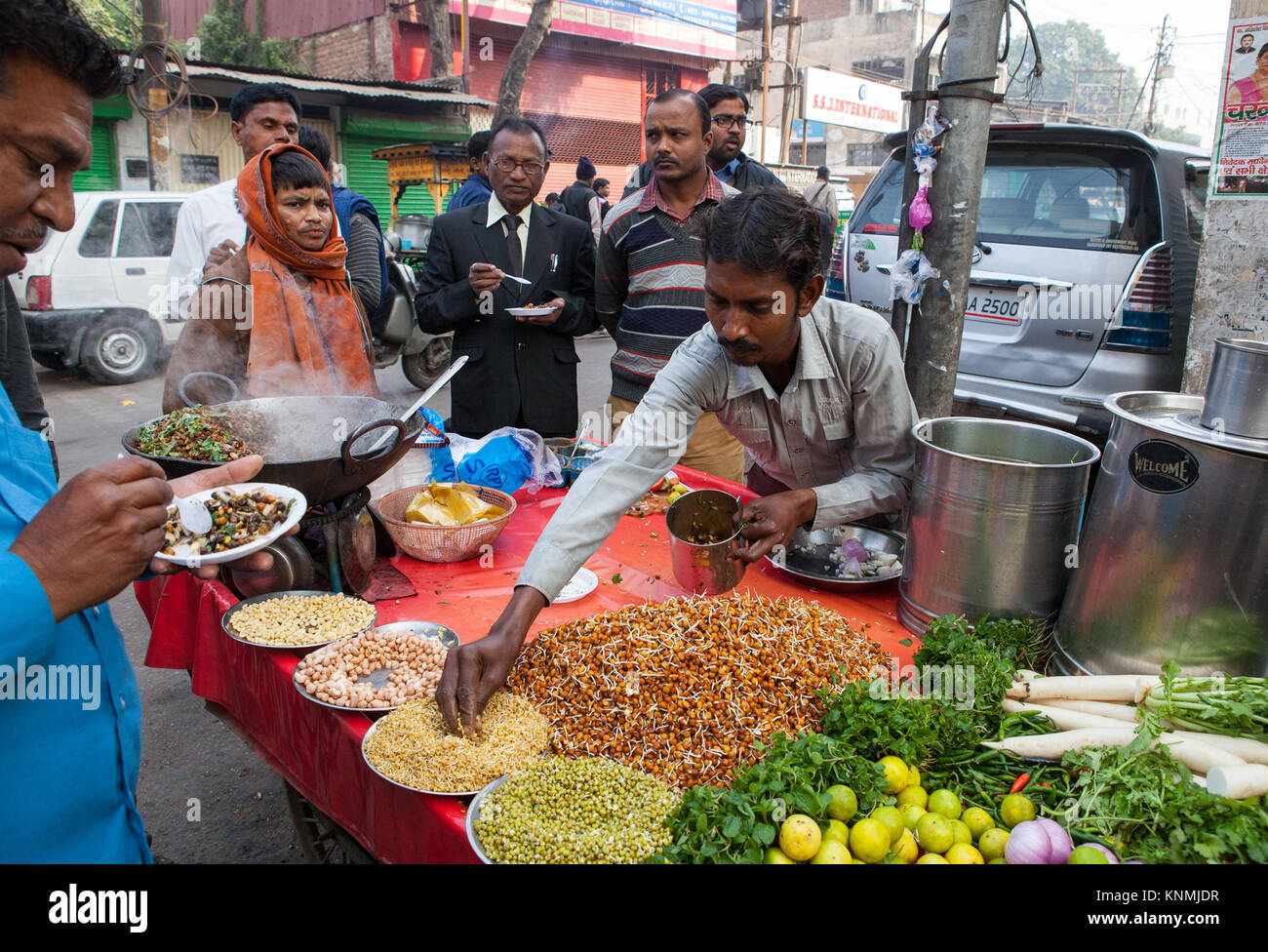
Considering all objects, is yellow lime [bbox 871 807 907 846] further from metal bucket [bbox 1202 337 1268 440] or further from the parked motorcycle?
the parked motorcycle

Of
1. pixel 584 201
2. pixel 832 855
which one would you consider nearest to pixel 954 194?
pixel 832 855

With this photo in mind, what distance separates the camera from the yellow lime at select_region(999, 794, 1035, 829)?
1.35m

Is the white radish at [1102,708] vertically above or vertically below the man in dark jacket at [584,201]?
below

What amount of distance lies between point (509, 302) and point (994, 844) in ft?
10.1

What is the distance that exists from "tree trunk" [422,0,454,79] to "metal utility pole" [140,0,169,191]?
17.9ft

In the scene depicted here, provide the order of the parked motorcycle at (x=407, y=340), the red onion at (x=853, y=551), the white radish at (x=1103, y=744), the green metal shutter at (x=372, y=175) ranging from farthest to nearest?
the green metal shutter at (x=372, y=175) < the parked motorcycle at (x=407, y=340) < the red onion at (x=853, y=551) < the white radish at (x=1103, y=744)

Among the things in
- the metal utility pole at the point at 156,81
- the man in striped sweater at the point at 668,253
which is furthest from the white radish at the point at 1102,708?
the metal utility pole at the point at 156,81

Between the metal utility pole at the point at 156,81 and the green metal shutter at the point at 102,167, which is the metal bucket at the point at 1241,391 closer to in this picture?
the metal utility pole at the point at 156,81

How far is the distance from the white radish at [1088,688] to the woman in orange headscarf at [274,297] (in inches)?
108

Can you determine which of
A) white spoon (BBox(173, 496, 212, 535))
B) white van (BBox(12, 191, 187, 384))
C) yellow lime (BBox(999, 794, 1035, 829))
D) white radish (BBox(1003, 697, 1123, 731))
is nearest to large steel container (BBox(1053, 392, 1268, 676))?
white radish (BBox(1003, 697, 1123, 731))

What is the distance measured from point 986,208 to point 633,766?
4598 millimetres

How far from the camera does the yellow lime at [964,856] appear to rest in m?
1.28

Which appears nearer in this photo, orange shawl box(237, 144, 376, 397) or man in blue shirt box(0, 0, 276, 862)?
man in blue shirt box(0, 0, 276, 862)

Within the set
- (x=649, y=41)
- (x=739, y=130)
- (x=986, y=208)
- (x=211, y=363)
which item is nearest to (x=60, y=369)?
(x=211, y=363)
